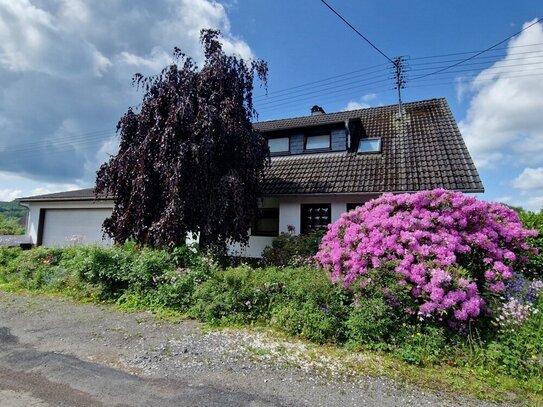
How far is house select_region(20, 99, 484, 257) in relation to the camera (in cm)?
1025

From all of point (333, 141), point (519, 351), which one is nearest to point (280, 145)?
point (333, 141)

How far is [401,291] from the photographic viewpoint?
4715mm

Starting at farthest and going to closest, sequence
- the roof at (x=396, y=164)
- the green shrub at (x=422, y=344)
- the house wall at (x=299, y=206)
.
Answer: the house wall at (x=299, y=206)
the roof at (x=396, y=164)
the green shrub at (x=422, y=344)

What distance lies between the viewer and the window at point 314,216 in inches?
444

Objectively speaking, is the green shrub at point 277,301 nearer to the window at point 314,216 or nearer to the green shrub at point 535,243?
the window at point 314,216

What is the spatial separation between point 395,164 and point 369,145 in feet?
5.85

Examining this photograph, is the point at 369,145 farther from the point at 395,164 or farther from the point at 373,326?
the point at 373,326

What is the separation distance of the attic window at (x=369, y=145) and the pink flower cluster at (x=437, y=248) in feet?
20.8

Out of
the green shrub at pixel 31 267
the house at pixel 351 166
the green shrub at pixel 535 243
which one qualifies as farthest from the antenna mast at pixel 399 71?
the green shrub at pixel 31 267

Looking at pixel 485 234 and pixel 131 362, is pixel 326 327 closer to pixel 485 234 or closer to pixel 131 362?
pixel 131 362

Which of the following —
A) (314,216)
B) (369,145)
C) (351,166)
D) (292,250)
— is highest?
(369,145)

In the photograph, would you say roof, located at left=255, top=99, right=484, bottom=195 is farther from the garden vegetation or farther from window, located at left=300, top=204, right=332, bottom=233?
the garden vegetation

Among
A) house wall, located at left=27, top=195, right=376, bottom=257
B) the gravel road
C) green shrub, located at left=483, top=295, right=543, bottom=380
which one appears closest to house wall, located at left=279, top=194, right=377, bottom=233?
house wall, located at left=27, top=195, right=376, bottom=257

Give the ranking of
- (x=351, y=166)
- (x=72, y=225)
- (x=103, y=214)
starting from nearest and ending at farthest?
(x=351, y=166) → (x=103, y=214) → (x=72, y=225)
